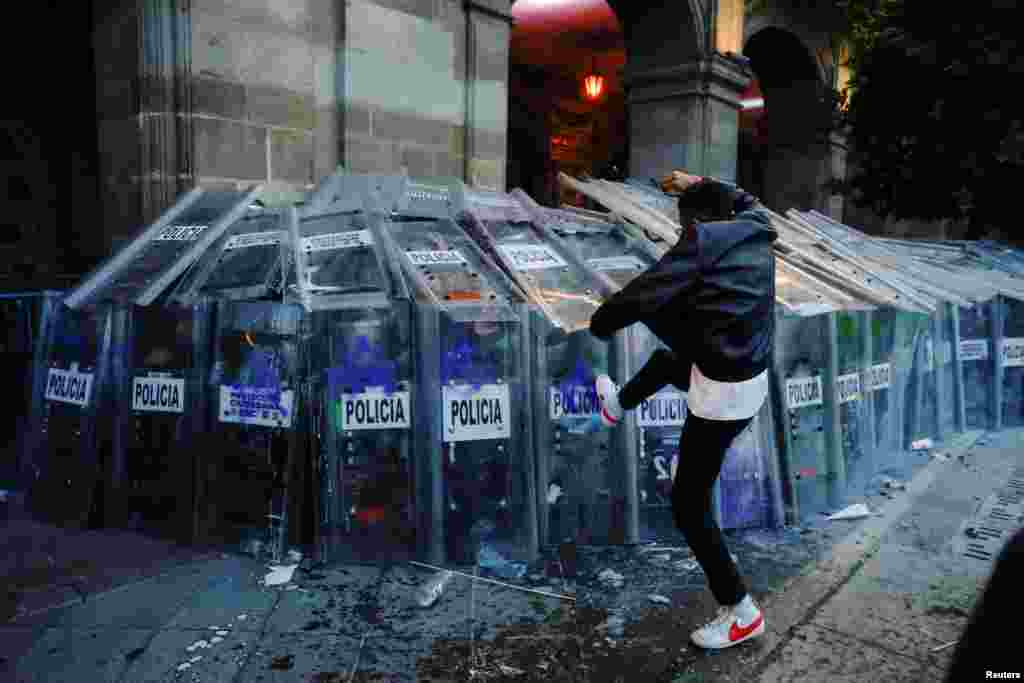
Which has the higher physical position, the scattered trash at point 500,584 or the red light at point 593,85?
the red light at point 593,85

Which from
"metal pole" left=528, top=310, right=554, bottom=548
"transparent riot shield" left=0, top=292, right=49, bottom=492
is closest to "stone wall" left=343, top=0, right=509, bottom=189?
"transparent riot shield" left=0, top=292, right=49, bottom=492

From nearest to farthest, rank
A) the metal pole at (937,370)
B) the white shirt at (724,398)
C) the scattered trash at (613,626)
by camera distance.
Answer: the white shirt at (724,398)
the scattered trash at (613,626)
the metal pole at (937,370)

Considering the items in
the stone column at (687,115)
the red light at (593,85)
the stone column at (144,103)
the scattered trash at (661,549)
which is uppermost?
the red light at (593,85)

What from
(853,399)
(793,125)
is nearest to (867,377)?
(853,399)

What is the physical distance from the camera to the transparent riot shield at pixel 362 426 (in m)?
3.66

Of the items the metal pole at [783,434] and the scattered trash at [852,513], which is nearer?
the metal pole at [783,434]

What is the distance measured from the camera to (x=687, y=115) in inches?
396

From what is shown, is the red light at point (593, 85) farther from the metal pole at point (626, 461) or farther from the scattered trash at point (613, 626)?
the scattered trash at point (613, 626)

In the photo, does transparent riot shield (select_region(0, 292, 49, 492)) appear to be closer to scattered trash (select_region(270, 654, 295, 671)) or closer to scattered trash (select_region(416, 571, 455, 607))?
scattered trash (select_region(270, 654, 295, 671))

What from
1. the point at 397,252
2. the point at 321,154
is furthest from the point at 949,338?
the point at 321,154

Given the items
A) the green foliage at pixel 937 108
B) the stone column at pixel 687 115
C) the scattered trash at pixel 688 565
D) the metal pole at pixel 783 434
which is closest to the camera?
the scattered trash at pixel 688 565

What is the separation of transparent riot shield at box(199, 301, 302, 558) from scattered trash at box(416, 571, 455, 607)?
0.84 metres

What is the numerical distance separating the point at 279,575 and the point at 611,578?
1.67 metres

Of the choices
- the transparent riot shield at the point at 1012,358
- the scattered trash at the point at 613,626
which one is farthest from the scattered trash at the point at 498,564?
the transparent riot shield at the point at 1012,358
